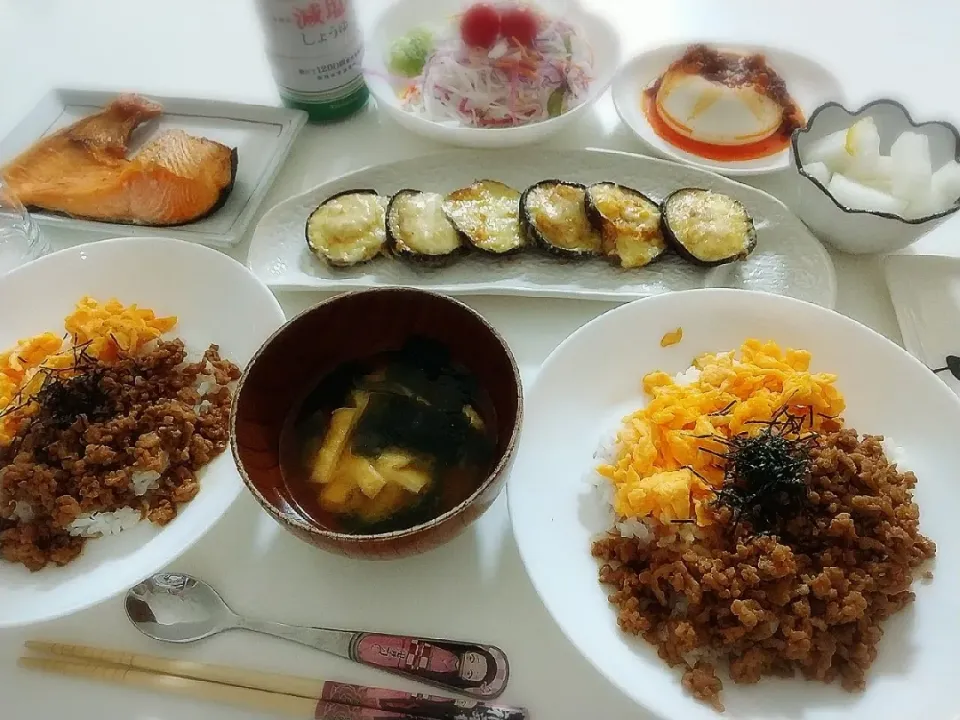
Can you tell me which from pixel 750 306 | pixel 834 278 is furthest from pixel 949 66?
pixel 750 306

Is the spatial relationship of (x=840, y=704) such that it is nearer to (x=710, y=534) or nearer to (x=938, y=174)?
(x=710, y=534)

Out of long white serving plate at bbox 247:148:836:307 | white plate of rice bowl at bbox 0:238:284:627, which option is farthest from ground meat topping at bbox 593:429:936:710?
white plate of rice bowl at bbox 0:238:284:627

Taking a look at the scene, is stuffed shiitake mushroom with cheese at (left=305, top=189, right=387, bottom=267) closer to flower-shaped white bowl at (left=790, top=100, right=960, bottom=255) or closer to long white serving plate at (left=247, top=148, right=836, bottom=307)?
long white serving plate at (left=247, top=148, right=836, bottom=307)

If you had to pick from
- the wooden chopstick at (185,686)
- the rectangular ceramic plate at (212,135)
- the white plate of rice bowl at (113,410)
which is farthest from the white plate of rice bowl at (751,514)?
the rectangular ceramic plate at (212,135)

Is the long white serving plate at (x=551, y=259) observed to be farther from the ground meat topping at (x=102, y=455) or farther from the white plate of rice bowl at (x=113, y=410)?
the ground meat topping at (x=102, y=455)

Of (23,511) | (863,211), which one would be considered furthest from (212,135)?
(863,211)

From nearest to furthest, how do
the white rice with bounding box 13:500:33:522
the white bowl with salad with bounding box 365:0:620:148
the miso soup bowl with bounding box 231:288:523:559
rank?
the miso soup bowl with bounding box 231:288:523:559, the white rice with bounding box 13:500:33:522, the white bowl with salad with bounding box 365:0:620:148
